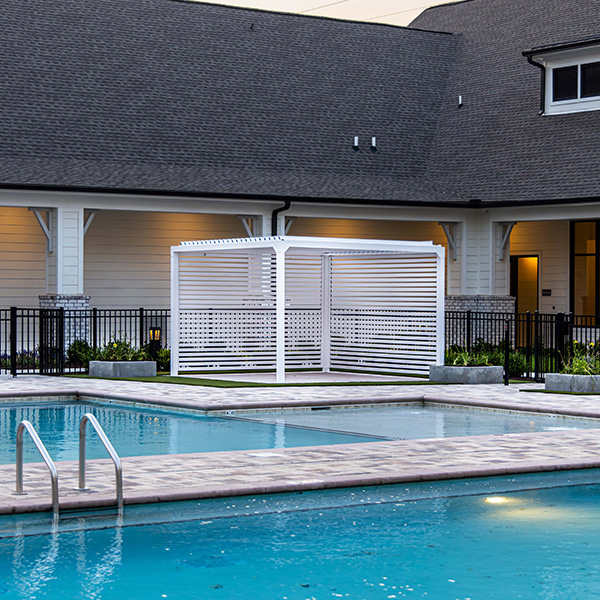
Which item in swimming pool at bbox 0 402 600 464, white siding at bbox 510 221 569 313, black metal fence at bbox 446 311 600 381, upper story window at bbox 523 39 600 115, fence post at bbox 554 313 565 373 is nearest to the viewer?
swimming pool at bbox 0 402 600 464

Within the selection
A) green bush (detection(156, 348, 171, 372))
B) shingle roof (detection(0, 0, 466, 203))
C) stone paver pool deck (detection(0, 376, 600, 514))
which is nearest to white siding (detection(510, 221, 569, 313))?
shingle roof (detection(0, 0, 466, 203))

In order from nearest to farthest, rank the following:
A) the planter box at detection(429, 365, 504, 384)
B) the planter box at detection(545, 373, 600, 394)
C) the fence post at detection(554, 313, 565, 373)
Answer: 1. the planter box at detection(545, 373, 600, 394)
2. the fence post at detection(554, 313, 565, 373)
3. the planter box at detection(429, 365, 504, 384)

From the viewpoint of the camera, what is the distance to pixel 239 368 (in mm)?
23609

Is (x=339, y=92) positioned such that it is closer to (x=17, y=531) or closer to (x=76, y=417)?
(x=76, y=417)

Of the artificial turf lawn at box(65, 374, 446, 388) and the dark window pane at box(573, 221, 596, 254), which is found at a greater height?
the dark window pane at box(573, 221, 596, 254)

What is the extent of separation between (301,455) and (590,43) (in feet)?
64.8

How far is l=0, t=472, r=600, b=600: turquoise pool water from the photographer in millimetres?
7402

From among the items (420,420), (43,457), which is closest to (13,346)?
(420,420)

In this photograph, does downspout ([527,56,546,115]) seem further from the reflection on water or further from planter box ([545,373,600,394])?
the reflection on water

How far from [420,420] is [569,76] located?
53.1ft

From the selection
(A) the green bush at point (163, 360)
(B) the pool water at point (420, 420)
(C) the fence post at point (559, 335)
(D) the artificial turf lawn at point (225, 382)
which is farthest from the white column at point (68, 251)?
(C) the fence post at point (559, 335)

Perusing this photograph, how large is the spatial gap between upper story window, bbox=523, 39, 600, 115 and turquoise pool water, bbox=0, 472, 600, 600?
Result: 2057 cm

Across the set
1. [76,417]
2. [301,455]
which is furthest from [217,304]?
[301,455]

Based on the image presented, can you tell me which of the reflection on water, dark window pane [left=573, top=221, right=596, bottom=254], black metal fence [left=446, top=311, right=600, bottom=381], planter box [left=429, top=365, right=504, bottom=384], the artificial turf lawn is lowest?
the reflection on water
